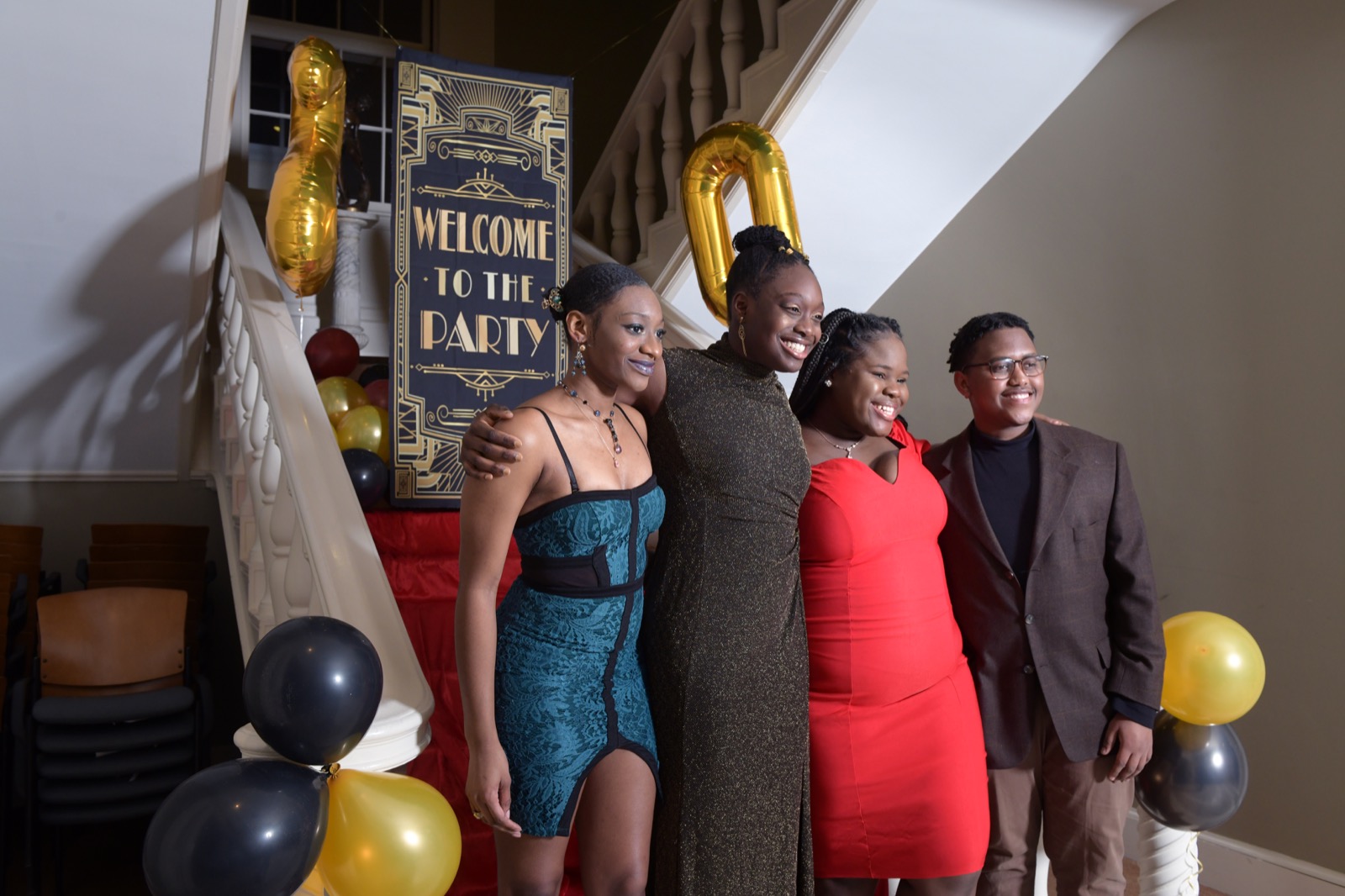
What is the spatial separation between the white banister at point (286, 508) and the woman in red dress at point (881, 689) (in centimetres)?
74

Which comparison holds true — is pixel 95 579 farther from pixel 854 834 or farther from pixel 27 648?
pixel 854 834

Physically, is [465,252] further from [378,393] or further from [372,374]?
[372,374]

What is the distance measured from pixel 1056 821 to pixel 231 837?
1.54m

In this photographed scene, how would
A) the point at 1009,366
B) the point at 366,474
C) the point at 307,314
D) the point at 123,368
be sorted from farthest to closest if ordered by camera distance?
the point at 307,314, the point at 123,368, the point at 366,474, the point at 1009,366

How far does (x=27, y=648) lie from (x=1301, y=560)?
14.3ft

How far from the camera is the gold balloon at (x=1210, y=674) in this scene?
2.15 metres

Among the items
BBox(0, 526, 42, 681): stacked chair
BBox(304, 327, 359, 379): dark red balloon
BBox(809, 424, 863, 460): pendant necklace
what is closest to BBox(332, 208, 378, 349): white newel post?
BBox(304, 327, 359, 379): dark red balloon

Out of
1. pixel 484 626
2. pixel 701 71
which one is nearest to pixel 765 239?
pixel 484 626

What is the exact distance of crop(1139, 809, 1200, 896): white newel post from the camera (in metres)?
2.31

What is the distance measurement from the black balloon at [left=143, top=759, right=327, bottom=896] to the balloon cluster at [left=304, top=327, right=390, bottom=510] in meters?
1.56

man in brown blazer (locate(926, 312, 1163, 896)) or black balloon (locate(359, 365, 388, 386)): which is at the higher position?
black balloon (locate(359, 365, 388, 386))

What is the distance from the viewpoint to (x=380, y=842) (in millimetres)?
1521

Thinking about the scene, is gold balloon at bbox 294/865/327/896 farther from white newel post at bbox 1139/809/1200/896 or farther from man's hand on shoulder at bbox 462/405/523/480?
white newel post at bbox 1139/809/1200/896

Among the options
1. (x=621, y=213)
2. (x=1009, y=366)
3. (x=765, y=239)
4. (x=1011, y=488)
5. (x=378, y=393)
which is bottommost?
(x=1011, y=488)
